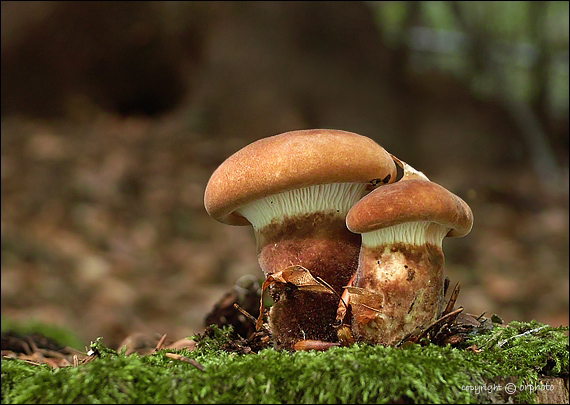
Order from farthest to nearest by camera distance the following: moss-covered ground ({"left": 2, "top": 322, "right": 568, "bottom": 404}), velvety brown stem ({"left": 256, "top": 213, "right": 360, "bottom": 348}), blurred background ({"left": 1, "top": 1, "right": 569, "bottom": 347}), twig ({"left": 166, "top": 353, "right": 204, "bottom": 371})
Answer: blurred background ({"left": 1, "top": 1, "right": 569, "bottom": 347}) < velvety brown stem ({"left": 256, "top": 213, "right": 360, "bottom": 348}) < twig ({"left": 166, "top": 353, "right": 204, "bottom": 371}) < moss-covered ground ({"left": 2, "top": 322, "right": 568, "bottom": 404})

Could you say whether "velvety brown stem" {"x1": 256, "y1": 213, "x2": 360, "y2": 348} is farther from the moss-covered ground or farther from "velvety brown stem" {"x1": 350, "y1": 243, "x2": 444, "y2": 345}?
the moss-covered ground

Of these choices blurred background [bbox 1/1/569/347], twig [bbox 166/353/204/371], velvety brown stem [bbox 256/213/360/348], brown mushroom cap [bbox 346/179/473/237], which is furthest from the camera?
blurred background [bbox 1/1/569/347]

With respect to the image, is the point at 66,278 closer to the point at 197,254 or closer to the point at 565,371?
the point at 197,254

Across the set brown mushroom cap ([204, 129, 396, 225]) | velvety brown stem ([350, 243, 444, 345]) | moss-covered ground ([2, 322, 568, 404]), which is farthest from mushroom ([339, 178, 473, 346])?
moss-covered ground ([2, 322, 568, 404])

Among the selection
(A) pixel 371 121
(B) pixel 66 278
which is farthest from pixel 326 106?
(B) pixel 66 278

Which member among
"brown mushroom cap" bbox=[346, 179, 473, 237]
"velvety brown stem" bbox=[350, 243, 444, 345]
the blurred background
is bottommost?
"velvety brown stem" bbox=[350, 243, 444, 345]

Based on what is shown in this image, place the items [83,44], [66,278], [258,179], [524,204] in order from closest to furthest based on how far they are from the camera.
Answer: [258,179] < [66,278] < [83,44] < [524,204]

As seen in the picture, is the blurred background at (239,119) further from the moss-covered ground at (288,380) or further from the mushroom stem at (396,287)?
the moss-covered ground at (288,380)

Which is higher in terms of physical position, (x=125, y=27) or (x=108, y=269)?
(x=125, y=27)
